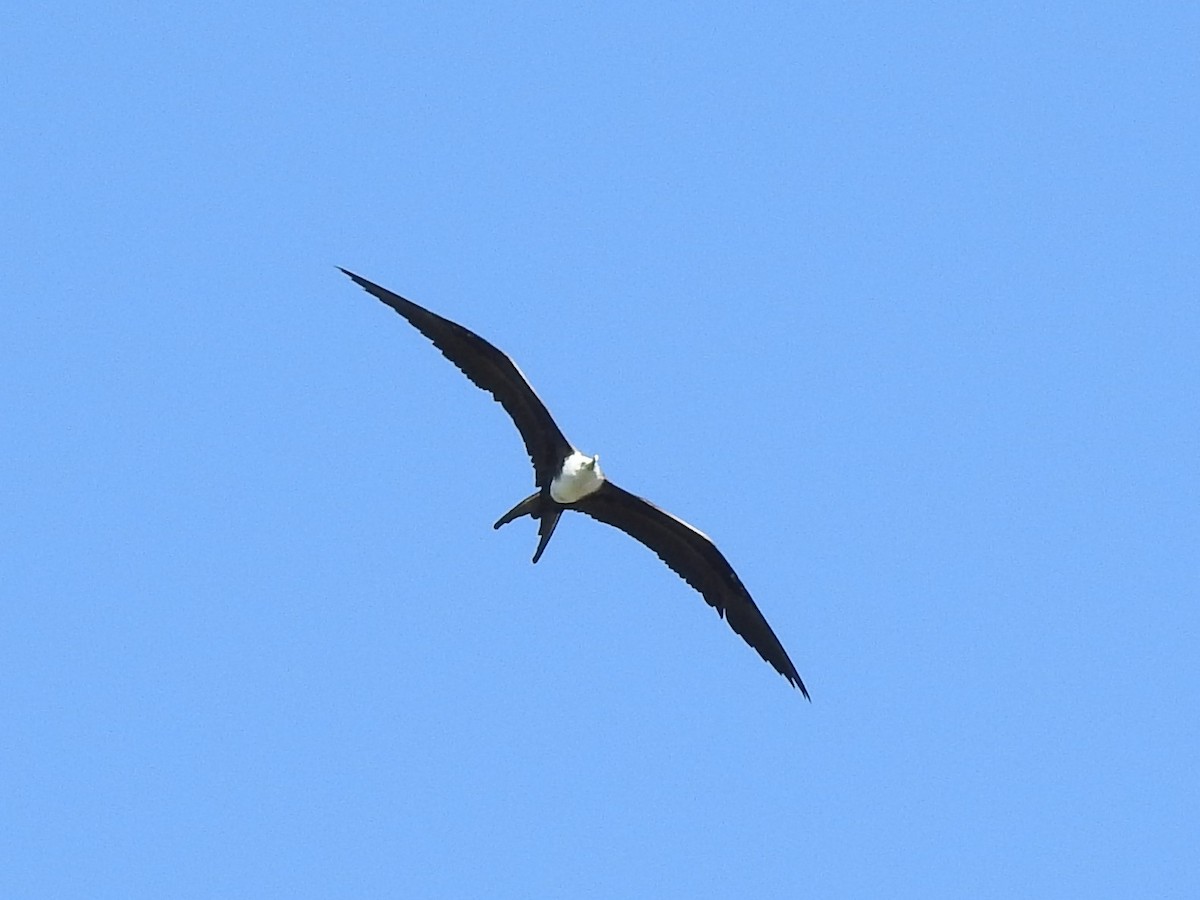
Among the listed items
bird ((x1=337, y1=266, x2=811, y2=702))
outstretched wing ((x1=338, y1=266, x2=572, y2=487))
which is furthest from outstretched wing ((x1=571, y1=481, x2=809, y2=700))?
outstretched wing ((x1=338, y1=266, x2=572, y2=487))

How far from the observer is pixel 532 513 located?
2612 centimetres

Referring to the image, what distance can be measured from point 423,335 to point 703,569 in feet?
15.1

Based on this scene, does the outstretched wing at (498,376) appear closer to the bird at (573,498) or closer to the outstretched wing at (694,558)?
the bird at (573,498)

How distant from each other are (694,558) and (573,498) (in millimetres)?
1890

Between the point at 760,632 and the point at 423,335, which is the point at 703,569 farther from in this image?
the point at 423,335

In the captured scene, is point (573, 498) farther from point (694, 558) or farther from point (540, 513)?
point (694, 558)

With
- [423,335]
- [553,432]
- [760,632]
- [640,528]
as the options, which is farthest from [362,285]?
[760,632]

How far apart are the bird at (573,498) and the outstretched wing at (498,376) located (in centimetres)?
1

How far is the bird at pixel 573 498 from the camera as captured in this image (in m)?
25.3

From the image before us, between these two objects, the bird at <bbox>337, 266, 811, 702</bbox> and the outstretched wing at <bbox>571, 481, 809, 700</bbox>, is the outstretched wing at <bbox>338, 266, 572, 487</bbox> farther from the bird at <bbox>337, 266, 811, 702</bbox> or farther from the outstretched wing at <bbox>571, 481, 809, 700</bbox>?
the outstretched wing at <bbox>571, 481, 809, 700</bbox>

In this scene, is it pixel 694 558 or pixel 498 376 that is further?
pixel 694 558

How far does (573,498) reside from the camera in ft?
85.0

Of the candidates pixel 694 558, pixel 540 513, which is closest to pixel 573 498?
pixel 540 513

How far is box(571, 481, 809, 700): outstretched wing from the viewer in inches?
1038
